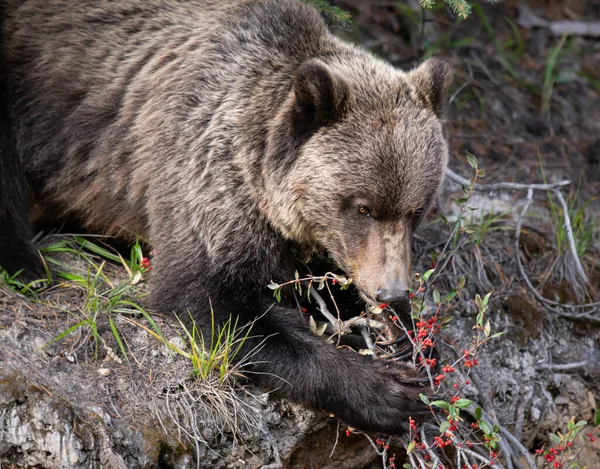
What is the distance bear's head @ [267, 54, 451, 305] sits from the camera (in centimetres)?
455

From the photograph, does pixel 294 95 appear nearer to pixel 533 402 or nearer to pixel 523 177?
pixel 533 402

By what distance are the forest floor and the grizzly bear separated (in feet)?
0.95

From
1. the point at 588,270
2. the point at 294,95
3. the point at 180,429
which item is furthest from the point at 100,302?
the point at 588,270

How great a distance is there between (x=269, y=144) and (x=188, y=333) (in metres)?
1.21

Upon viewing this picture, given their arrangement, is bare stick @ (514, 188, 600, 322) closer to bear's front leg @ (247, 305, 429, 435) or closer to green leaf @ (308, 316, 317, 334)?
bear's front leg @ (247, 305, 429, 435)

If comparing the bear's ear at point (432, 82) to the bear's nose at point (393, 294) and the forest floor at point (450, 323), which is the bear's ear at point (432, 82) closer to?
the forest floor at point (450, 323)

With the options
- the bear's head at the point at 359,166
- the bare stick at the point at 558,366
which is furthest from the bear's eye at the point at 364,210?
the bare stick at the point at 558,366

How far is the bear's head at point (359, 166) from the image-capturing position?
14.9ft

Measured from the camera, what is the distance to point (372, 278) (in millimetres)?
4453

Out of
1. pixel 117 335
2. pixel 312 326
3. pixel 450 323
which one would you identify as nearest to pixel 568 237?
pixel 450 323

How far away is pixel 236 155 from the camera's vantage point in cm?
493

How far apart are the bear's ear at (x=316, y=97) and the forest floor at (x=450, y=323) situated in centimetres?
90

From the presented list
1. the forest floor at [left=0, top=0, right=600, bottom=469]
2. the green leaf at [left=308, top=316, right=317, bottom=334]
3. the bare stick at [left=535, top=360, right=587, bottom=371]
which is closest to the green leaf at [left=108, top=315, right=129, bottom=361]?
the forest floor at [left=0, top=0, right=600, bottom=469]

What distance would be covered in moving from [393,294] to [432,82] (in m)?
1.43
